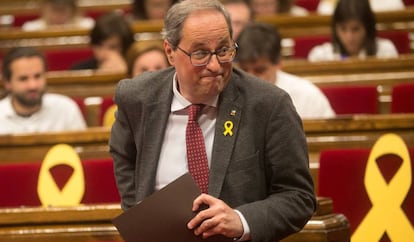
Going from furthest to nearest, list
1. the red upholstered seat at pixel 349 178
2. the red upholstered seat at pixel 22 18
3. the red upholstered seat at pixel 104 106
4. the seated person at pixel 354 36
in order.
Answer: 1. the red upholstered seat at pixel 22 18
2. the seated person at pixel 354 36
3. the red upholstered seat at pixel 104 106
4. the red upholstered seat at pixel 349 178

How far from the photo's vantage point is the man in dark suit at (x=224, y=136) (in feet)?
Result: 5.15

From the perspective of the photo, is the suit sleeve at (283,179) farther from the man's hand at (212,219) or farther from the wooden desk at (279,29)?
the wooden desk at (279,29)

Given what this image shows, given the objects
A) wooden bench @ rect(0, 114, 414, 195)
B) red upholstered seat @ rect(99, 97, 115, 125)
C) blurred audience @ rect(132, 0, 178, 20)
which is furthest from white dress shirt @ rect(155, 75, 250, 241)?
blurred audience @ rect(132, 0, 178, 20)

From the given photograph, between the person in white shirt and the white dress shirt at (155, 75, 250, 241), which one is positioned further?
the person in white shirt

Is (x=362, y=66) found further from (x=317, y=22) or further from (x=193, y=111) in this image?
(x=193, y=111)

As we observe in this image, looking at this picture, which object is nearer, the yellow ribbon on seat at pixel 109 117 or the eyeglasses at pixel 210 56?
the eyeglasses at pixel 210 56

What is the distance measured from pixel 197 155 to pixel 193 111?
0.08m

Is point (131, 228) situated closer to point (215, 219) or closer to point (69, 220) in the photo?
point (215, 219)

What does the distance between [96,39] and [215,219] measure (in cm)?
257

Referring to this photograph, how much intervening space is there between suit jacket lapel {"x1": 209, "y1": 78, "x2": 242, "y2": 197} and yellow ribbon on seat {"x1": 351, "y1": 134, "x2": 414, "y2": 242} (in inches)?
28.5

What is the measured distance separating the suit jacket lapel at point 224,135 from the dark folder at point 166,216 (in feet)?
0.27

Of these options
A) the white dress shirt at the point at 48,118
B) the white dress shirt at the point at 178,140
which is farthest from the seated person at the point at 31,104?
the white dress shirt at the point at 178,140

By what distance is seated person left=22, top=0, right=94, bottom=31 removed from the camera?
482 centimetres

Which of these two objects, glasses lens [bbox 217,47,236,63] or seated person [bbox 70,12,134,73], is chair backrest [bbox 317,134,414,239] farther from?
seated person [bbox 70,12,134,73]
